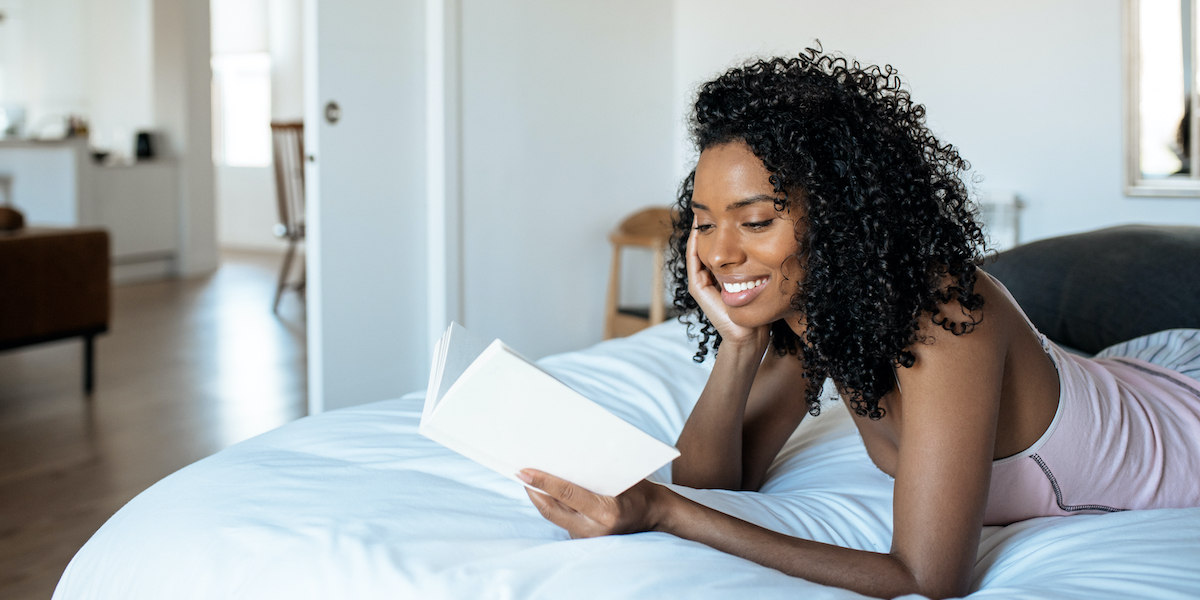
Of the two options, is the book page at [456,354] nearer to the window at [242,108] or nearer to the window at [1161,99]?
the window at [1161,99]

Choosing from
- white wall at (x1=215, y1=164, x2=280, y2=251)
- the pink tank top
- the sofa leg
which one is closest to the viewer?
the pink tank top

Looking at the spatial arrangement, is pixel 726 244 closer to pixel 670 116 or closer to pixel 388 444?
pixel 388 444

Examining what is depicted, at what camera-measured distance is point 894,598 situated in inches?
35.6

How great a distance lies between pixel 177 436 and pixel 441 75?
1508mm

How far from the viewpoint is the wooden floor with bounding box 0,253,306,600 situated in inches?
91.0

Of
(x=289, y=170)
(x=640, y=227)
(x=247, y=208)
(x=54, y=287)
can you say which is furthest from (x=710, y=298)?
(x=247, y=208)

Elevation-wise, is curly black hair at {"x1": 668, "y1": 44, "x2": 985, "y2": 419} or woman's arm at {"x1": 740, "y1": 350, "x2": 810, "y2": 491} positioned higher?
curly black hair at {"x1": 668, "y1": 44, "x2": 985, "y2": 419}

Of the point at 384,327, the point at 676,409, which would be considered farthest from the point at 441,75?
the point at 676,409

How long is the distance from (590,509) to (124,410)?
2949 millimetres

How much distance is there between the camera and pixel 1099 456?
1116 millimetres

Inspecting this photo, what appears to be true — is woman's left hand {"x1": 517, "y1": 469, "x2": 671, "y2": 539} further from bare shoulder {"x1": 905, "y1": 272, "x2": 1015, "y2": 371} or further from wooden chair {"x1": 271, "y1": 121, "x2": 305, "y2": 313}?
wooden chair {"x1": 271, "y1": 121, "x2": 305, "y2": 313}

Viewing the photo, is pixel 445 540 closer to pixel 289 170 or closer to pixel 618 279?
pixel 618 279

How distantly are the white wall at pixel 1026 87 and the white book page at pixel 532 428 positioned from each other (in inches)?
111

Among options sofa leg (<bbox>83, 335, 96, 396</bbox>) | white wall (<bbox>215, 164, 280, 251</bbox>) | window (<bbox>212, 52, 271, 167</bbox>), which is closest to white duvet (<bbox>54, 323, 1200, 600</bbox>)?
sofa leg (<bbox>83, 335, 96, 396</bbox>)
